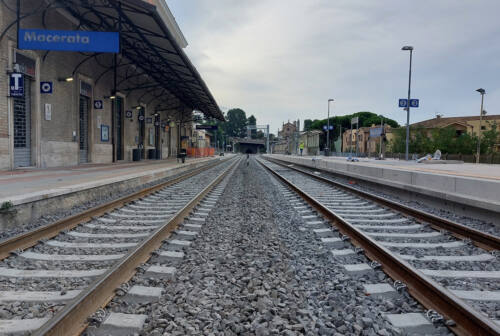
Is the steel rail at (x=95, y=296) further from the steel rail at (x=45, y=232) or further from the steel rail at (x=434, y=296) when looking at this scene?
the steel rail at (x=434, y=296)

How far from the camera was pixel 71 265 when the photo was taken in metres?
4.04

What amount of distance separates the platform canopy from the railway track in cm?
950

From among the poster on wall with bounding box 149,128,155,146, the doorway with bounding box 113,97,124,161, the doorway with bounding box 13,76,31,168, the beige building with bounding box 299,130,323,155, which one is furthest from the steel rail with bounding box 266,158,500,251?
the beige building with bounding box 299,130,323,155

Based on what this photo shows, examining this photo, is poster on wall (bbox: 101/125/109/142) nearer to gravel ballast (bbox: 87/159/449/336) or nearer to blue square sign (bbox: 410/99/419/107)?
gravel ballast (bbox: 87/159/449/336)

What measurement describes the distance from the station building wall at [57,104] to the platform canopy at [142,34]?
140cm

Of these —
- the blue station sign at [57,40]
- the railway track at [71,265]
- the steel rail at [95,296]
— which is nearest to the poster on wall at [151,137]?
the blue station sign at [57,40]

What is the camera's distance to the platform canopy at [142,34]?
13703 millimetres

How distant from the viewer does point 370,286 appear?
350 cm

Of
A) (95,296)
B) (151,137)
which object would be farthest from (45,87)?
(151,137)

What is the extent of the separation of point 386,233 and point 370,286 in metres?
2.66

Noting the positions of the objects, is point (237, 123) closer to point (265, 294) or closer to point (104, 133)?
point (104, 133)

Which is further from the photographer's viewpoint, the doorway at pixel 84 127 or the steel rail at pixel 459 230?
the doorway at pixel 84 127

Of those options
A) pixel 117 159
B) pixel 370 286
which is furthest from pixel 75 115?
pixel 370 286

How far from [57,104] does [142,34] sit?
5.39 meters
